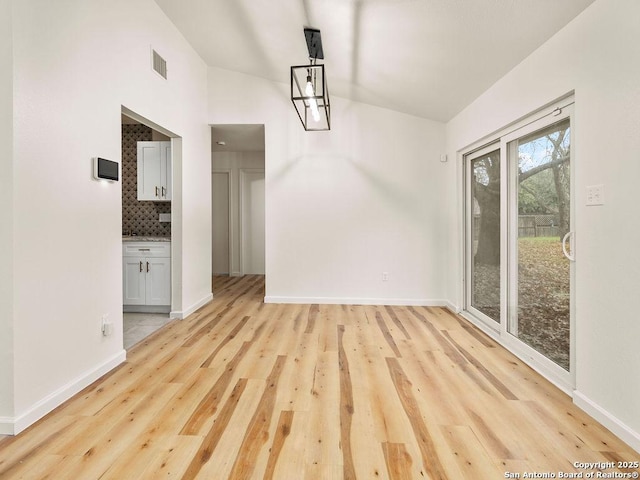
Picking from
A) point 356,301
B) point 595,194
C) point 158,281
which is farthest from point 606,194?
point 158,281

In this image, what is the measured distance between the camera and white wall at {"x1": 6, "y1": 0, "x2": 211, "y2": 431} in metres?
1.71

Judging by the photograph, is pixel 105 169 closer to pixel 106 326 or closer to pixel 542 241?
pixel 106 326

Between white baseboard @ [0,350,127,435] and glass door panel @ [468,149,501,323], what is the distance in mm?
3605

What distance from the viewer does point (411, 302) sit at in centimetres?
426

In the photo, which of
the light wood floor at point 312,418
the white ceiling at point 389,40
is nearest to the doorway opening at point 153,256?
the light wood floor at point 312,418

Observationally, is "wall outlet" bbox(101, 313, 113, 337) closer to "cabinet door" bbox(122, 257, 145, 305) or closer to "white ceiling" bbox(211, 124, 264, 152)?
"cabinet door" bbox(122, 257, 145, 305)

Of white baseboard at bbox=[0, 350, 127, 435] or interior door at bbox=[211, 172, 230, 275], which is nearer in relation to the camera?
white baseboard at bbox=[0, 350, 127, 435]

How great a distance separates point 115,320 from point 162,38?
290cm

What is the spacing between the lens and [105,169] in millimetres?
2297

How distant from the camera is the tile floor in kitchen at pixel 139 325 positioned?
307 centimetres

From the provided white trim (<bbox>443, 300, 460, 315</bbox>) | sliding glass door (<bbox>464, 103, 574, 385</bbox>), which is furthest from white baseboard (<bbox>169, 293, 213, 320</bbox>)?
sliding glass door (<bbox>464, 103, 574, 385</bbox>)

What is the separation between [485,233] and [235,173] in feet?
16.4

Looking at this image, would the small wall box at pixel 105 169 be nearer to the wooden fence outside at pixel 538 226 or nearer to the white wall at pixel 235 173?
the wooden fence outside at pixel 538 226

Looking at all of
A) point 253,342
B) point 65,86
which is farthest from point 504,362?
point 65,86
